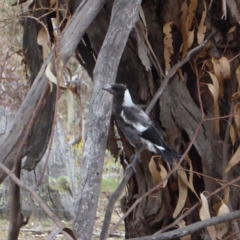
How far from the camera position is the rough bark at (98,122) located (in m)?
1.25

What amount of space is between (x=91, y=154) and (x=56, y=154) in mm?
3711

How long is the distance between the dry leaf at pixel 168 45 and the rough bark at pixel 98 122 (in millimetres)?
474

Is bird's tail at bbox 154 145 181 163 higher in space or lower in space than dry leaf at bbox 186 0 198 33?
lower

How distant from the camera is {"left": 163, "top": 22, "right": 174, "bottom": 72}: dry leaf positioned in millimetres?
2039

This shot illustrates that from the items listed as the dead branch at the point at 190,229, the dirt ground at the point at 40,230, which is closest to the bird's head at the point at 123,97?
the dead branch at the point at 190,229

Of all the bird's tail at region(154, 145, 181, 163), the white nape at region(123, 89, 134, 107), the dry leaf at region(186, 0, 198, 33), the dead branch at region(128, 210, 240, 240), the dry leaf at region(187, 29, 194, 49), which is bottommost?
the dead branch at region(128, 210, 240, 240)

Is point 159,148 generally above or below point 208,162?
above

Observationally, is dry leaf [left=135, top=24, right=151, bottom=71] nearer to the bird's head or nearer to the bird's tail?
the bird's head

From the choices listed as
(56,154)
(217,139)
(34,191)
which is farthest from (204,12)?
(56,154)

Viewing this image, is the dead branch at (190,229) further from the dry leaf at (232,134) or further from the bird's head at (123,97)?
the bird's head at (123,97)

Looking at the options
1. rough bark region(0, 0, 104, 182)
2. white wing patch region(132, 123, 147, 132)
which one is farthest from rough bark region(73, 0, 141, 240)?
white wing patch region(132, 123, 147, 132)

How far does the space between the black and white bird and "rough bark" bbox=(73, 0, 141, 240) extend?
47 cm

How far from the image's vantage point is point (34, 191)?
1197 millimetres

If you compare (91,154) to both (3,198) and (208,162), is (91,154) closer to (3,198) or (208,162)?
(208,162)
